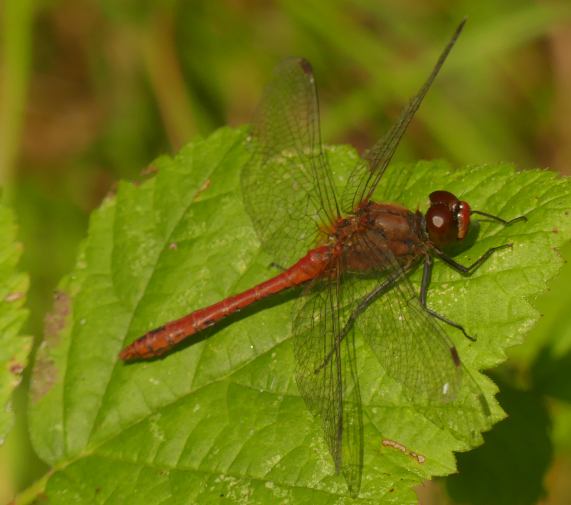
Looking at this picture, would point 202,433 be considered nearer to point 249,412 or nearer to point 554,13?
point 249,412

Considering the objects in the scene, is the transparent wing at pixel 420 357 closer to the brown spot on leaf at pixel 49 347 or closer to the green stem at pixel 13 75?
the brown spot on leaf at pixel 49 347

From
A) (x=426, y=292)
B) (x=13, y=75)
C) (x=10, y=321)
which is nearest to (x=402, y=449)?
(x=426, y=292)

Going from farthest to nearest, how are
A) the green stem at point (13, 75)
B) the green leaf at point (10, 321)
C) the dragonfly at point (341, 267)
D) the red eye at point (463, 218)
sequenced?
the green stem at point (13, 75) → the green leaf at point (10, 321) → the red eye at point (463, 218) → the dragonfly at point (341, 267)

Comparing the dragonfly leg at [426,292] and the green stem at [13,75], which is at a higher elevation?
the green stem at [13,75]

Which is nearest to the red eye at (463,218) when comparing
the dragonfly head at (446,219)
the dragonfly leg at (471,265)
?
the dragonfly head at (446,219)

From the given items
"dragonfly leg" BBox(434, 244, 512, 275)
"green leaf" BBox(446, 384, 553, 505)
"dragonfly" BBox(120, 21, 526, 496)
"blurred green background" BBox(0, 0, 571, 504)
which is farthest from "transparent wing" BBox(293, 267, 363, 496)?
"blurred green background" BBox(0, 0, 571, 504)
